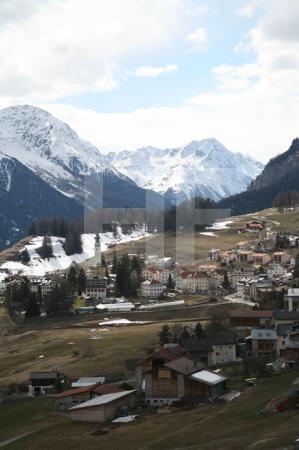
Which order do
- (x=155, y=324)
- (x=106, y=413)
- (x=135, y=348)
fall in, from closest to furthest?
(x=106, y=413) < (x=135, y=348) < (x=155, y=324)

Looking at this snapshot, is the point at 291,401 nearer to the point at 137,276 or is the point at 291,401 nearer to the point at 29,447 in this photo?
the point at 29,447

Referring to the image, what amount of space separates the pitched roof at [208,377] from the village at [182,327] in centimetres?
9

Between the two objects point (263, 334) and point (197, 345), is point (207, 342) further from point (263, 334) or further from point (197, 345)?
point (263, 334)

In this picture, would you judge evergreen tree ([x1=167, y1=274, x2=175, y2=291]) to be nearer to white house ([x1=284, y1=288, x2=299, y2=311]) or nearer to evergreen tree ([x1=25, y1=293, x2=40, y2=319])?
evergreen tree ([x1=25, y1=293, x2=40, y2=319])

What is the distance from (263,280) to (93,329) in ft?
149

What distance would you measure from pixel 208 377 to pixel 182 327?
3726 centimetres

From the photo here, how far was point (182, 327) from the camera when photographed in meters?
102

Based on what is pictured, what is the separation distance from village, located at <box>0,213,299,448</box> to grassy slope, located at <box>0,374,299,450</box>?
2.00 meters

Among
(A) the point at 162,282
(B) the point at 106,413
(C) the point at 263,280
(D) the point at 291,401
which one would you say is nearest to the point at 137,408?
(B) the point at 106,413

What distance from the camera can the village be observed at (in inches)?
2493

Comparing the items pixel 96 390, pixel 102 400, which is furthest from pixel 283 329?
pixel 102 400

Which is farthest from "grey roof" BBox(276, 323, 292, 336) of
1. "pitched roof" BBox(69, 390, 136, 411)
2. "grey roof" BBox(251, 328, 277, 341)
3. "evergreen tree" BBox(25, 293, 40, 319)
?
"evergreen tree" BBox(25, 293, 40, 319)

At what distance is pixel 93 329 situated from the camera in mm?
117250

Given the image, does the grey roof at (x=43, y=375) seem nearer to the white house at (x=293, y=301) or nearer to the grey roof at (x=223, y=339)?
the grey roof at (x=223, y=339)
